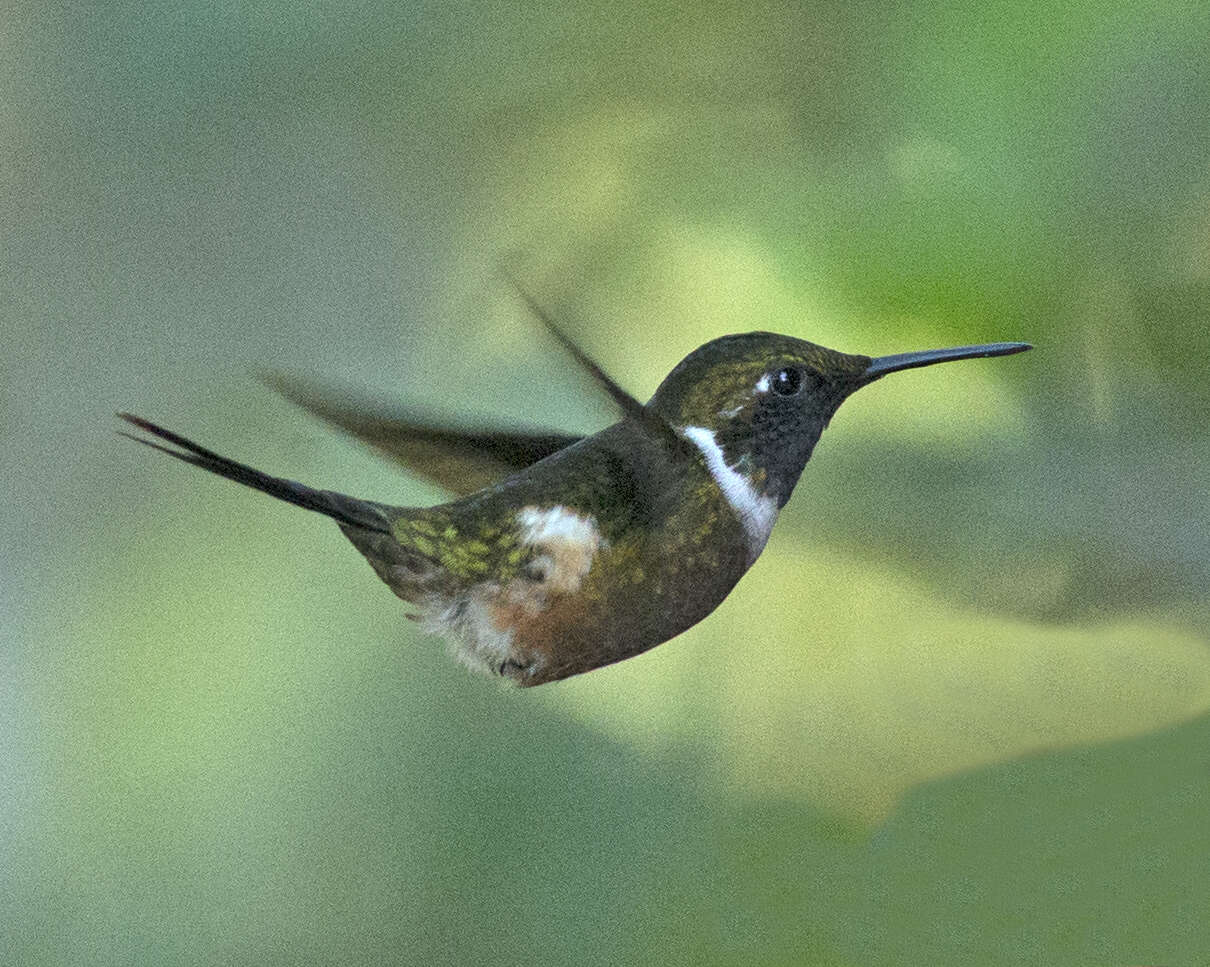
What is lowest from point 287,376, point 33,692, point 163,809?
point 163,809

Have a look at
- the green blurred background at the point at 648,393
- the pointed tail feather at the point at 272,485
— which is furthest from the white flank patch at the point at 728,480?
the green blurred background at the point at 648,393

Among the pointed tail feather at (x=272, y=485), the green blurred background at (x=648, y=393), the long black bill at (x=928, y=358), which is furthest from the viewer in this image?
the green blurred background at (x=648, y=393)

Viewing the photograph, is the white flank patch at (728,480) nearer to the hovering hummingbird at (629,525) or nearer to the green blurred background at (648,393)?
the hovering hummingbird at (629,525)

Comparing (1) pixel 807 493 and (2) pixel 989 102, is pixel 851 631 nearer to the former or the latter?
(1) pixel 807 493

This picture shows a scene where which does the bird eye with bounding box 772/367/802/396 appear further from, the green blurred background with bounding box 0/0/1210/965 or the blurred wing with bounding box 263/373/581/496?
the green blurred background with bounding box 0/0/1210/965

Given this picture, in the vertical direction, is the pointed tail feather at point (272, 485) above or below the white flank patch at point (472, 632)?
above

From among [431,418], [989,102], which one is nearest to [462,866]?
[431,418]

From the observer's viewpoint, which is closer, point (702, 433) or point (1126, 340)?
point (702, 433)
